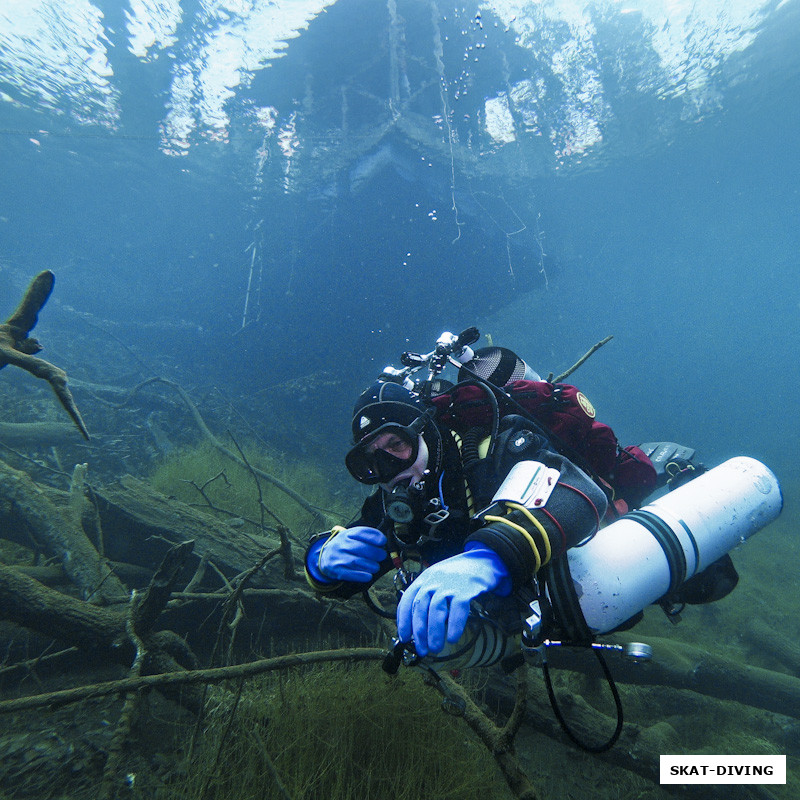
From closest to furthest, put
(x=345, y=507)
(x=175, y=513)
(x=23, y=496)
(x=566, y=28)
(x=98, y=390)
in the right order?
1. (x=23, y=496)
2. (x=175, y=513)
3. (x=345, y=507)
4. (x=98, y=390)
5. (x=566, y=28)

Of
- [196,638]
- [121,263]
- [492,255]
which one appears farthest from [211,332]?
[196,638]

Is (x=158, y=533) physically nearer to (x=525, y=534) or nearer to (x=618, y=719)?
(x=525, y=534)

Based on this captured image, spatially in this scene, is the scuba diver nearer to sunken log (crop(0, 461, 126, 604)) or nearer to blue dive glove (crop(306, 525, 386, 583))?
blue dive glove (crop(306, 525, 386, 583))

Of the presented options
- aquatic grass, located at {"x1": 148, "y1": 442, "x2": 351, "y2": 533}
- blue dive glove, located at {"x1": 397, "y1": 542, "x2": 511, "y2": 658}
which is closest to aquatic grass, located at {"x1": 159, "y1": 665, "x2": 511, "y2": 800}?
blue dive glove, located at {"x1": 397, "y1": 542, "x2": 511, "y2": 658}

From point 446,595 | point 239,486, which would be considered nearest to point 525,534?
point 446,595

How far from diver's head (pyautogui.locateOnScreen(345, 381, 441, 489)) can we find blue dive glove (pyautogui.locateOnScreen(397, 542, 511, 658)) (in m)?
0.71

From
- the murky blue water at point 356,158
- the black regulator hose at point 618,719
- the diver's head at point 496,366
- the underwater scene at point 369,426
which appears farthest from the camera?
the murky blue water at point 356,158

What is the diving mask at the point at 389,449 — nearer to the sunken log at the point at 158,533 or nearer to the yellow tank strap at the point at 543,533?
the yellow tank strap at the point at 543,533

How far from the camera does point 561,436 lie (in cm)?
225

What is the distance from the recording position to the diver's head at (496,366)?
257cm

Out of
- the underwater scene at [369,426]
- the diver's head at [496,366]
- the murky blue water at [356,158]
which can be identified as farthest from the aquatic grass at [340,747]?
the murky blue water at [356,158]

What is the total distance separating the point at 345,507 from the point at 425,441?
377 inches

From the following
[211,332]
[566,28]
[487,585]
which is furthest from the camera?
[211,332]

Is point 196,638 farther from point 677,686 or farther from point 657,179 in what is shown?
point 657,179
